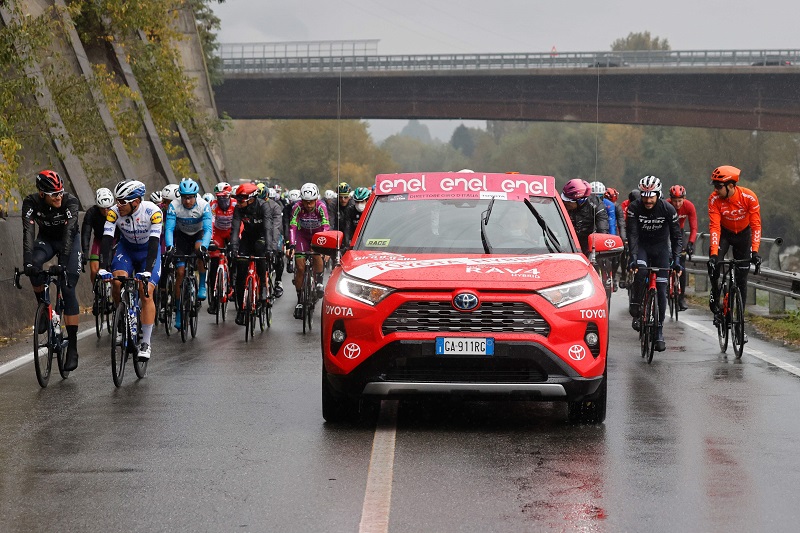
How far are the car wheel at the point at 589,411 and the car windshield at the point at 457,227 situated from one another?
1.13m

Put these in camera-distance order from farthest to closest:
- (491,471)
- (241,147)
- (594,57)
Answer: (241,147), (594,57), (491,471)

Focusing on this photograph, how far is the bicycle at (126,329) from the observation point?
435 inches

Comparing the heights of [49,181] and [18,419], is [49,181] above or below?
above

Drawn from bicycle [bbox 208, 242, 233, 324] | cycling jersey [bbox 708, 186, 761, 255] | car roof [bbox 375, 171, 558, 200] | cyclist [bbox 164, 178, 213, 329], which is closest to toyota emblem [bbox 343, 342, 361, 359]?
car roof [bbox 375, 171, 558, 200]

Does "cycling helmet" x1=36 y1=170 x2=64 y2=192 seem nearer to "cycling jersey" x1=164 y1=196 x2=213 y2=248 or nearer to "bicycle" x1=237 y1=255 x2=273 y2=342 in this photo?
"bicycle" x1=237 y1=255 x2=273 y2=342

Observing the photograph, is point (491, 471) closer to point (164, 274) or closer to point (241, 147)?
point (164, 274)

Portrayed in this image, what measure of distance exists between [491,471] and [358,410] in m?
1.89

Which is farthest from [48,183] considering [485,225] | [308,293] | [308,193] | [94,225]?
[308,193]

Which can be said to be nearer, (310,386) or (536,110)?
(310,386)

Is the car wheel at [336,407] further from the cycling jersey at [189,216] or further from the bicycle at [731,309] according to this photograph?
the cycling jersey at [189,216]

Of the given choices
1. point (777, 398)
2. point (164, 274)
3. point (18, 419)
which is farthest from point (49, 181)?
point (777, 398)

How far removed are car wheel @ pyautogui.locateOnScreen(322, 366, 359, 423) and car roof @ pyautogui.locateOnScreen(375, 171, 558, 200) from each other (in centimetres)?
182

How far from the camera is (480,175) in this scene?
1027 centimetres

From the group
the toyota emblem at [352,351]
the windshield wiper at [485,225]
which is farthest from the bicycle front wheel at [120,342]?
the windshield wiper at [485,225]
